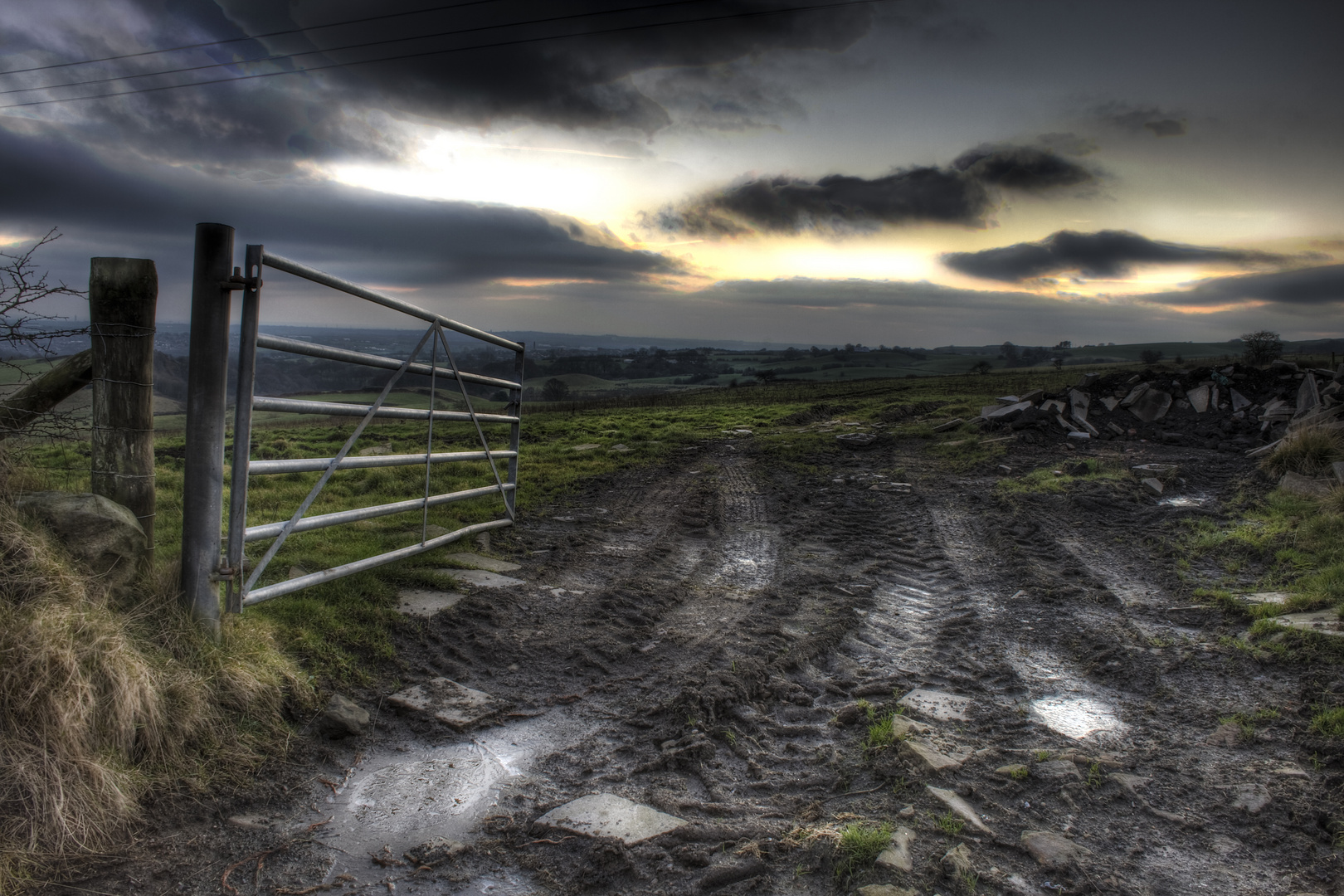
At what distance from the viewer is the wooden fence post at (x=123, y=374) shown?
11.6ft

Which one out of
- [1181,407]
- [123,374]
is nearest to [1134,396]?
[1181,407]

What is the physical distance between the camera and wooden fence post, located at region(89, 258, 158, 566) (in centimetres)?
354

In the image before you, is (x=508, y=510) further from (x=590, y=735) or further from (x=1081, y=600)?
(x=1081, y=600)

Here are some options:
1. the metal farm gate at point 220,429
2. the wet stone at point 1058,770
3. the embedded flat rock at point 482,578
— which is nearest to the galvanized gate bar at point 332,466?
the metal farm gate at point 220,429

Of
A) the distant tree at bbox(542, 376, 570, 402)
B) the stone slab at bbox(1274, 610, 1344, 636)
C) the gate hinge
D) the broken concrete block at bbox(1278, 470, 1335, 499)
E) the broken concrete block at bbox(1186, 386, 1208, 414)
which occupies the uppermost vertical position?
the broken concrete block at bbox(1186, 386, 1208, 414)

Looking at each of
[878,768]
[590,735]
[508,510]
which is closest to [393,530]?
[508,510]

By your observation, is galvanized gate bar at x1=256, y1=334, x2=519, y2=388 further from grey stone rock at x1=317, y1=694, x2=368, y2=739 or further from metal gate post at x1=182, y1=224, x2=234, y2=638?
grey stone rock at x1=317, y1=694, x2=368, y2=739

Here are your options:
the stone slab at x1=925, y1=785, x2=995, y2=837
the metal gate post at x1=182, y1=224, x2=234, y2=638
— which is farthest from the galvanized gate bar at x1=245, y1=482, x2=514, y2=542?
the stone slab at x1=925, y1=785, x2=995, y2=837

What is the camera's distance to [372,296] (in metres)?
4.79

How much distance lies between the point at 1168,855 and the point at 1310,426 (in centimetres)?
1017

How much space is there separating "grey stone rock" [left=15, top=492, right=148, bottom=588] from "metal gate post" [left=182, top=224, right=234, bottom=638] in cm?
23

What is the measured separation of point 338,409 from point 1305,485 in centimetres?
1040

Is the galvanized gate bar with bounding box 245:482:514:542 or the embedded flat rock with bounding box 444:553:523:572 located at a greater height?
the galvanized gate bar with bounding box 245:482:514:542

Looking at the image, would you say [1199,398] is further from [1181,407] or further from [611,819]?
[611,819]
